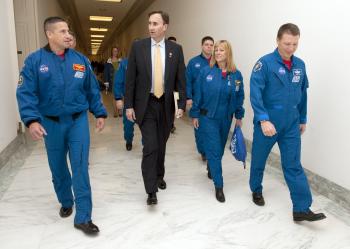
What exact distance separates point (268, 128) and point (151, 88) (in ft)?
3.13

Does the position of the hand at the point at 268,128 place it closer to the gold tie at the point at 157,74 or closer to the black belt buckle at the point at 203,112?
the black belt buckle at the point at 203,112

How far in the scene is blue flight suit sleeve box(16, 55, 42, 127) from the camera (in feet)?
6.90

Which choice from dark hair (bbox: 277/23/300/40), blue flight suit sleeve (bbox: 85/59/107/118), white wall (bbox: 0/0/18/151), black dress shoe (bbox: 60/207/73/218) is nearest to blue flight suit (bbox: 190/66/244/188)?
dark hair (bbox: 277/23/300/40)

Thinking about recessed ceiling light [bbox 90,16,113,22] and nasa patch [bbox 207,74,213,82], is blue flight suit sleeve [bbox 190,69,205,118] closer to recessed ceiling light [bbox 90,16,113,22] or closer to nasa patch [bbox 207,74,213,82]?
nasa patch [bbox 207,74,213,82]

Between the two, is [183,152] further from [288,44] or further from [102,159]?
[288,44]

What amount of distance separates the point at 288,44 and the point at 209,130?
96cm

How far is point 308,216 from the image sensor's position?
2.45m

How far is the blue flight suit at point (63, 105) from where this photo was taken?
2168 mm

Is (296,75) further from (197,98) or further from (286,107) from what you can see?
(197,98)

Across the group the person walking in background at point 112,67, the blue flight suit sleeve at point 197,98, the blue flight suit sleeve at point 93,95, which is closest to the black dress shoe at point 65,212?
the blue flight suit sleeve at point 93,95

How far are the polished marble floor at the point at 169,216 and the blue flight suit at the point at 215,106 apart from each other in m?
0.37

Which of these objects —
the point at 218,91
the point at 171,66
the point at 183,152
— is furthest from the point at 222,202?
the point at 183,152

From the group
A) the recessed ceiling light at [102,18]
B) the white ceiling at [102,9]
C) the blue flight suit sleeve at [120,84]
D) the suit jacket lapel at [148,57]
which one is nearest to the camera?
the suit jacket lapel at [148,57]

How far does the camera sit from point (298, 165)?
8.30 ft
